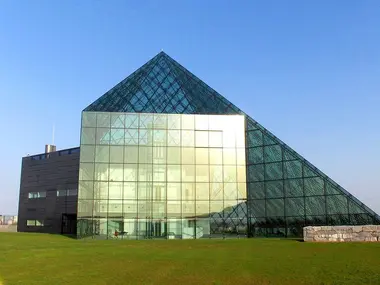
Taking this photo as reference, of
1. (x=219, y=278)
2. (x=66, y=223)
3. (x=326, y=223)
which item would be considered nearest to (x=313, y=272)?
(x=219, y=278)

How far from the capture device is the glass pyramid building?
38.3m

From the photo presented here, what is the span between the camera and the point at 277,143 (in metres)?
39.7

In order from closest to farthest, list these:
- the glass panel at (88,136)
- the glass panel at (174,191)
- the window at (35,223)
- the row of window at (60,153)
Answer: the glass panel at (88,136), the glass panel at (174,191), the row of window at (60,153), the window at (35,223)

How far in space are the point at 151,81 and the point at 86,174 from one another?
478 inches

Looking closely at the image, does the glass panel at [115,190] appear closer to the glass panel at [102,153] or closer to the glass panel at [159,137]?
the glass panel at [102,153]

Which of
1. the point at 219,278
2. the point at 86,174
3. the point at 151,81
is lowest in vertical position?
the point at 219,278

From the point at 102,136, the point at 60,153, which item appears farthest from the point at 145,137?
the point at 60,153

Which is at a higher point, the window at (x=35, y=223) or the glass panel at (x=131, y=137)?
the glass panel at (x=131, y=137)

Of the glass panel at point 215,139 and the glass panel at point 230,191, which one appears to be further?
the glass panel at point 215,139

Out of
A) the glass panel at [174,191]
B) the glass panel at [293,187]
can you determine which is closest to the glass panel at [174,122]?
the glass panel at [174,191]

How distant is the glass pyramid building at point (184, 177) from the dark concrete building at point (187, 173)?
96 millimetres

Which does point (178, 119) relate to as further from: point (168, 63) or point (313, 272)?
point (313, 272)

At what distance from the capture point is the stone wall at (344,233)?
2794 cm

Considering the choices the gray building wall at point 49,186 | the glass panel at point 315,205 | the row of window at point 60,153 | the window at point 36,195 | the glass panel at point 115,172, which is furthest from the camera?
the window at point 36,195
